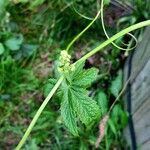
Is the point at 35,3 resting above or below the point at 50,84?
above

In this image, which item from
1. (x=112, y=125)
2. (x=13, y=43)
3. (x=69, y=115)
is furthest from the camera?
(x=13, y=43)

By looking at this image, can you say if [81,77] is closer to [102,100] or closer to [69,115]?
[69,115]

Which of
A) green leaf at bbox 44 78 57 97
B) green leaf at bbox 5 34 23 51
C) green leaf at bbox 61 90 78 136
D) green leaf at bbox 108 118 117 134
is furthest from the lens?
green leaf at bbox 5 34 23 51

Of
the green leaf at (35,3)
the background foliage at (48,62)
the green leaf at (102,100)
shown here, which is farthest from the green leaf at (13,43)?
the green leaf at (102,100)

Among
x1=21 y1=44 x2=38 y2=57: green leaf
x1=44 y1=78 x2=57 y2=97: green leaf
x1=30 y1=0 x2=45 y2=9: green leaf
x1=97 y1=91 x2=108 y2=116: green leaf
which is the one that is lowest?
x1=44 y1=78 x2=57 y2=97: green leaf

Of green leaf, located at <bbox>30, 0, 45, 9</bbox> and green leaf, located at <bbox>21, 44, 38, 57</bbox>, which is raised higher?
green leaf, located at <bbox>30, 0, 45, 9</bbox>

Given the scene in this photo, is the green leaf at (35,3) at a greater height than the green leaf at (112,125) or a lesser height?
greater

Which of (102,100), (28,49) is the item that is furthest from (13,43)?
(102,100)

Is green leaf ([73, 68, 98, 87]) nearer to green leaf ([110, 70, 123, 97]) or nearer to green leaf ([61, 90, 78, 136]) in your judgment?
green leaf ([61, 90, 78, 136])

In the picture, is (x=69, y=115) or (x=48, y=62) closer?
(x=69, y=115)

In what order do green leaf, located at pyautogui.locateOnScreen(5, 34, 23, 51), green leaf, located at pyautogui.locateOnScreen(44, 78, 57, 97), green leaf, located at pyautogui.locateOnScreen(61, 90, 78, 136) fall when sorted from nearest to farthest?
green leaf, located at pyautogui.locateOnScreen(61, 90, 78, 136) → green leaf, located at pyautogui.locateOnScreen(44, 78, 57, 97) → green leaf, located at pyautogui.locateOnScreen(5, 34, 23, 51)

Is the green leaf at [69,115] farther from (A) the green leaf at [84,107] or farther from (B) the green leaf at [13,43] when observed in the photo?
(B) the green leaf at [13,43]

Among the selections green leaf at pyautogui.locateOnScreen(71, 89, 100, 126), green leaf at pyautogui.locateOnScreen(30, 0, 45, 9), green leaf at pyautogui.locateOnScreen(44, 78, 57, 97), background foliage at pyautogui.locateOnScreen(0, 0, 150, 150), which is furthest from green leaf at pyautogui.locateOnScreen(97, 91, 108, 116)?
green leaf at pyautogui.locateOnScreen(71, 89, 100, 126)

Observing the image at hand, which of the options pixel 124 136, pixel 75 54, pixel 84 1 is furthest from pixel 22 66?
pixel 124 136
